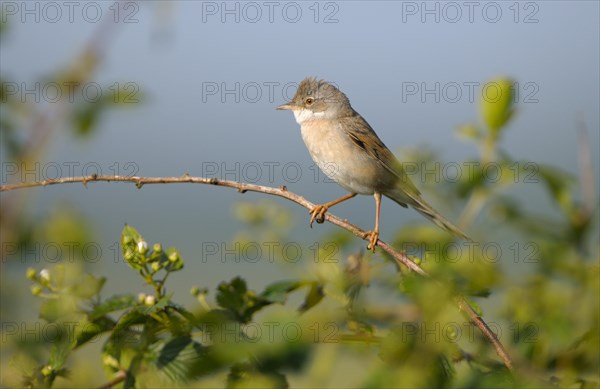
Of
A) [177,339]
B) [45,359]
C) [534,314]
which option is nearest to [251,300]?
[177,339]

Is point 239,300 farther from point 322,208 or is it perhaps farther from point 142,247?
point 322,208

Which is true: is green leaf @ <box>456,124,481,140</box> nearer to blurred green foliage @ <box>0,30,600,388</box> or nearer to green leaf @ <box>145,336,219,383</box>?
blurred green foliage @ <box>0,30,600,388</box>

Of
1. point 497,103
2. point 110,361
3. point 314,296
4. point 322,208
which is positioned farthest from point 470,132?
point 322,208

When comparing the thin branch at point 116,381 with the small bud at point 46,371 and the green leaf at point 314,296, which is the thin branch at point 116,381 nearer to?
the small bud at point 46,371

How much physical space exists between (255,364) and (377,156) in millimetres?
4447

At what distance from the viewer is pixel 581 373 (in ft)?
3.20

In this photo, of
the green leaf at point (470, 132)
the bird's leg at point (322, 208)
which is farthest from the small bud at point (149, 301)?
the bird's leg at point (322, 208)

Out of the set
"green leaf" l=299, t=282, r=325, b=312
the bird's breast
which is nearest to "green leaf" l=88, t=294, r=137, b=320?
"green leaf" l=299, t=282, r=325, b=312

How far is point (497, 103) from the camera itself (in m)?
1.22

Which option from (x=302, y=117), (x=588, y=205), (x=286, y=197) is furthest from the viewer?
(x=302, y=117)

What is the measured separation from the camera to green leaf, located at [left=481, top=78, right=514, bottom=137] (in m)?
1.21

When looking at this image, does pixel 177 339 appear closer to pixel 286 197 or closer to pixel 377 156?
pixel 286 197

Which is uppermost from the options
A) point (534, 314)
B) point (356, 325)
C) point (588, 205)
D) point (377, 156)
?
point (588, 205)

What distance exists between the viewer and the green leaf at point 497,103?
1208 millimetres
